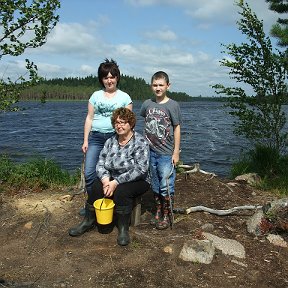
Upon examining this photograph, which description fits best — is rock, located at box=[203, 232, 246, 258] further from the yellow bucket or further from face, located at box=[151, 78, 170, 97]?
face, located at box=[151, 78, 170, 97]

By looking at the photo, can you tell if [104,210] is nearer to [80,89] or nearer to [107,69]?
[107,69]

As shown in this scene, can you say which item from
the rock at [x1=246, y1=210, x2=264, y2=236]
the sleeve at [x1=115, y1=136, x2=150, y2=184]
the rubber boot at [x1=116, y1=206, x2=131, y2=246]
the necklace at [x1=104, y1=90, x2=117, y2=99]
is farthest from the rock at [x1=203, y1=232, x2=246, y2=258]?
the necklace at [x1=104, y1=90, x2=117, y2=99]

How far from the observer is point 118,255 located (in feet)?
14.4

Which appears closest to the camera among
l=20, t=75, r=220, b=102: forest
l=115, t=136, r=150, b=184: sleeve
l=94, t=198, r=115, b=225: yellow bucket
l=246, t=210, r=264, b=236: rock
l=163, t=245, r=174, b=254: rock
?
l=163, t=245, r=174, b=254: rock

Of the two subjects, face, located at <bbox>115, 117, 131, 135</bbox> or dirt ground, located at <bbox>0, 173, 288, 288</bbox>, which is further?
face, located at <bbox>115, 117, 131, 135</bbox>

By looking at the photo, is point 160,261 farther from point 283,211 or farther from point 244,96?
point 244,96

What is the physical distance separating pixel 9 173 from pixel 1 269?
3.39 m

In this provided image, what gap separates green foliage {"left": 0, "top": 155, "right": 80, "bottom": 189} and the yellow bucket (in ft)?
9.06

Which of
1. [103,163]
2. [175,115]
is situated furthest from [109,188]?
[175,115]

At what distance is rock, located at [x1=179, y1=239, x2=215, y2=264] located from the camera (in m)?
4.27

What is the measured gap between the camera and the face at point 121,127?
4781 millimetres

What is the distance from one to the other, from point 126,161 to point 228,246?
5.74 feet

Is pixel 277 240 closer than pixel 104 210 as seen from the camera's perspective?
No

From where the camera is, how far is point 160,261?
4.27 meters
